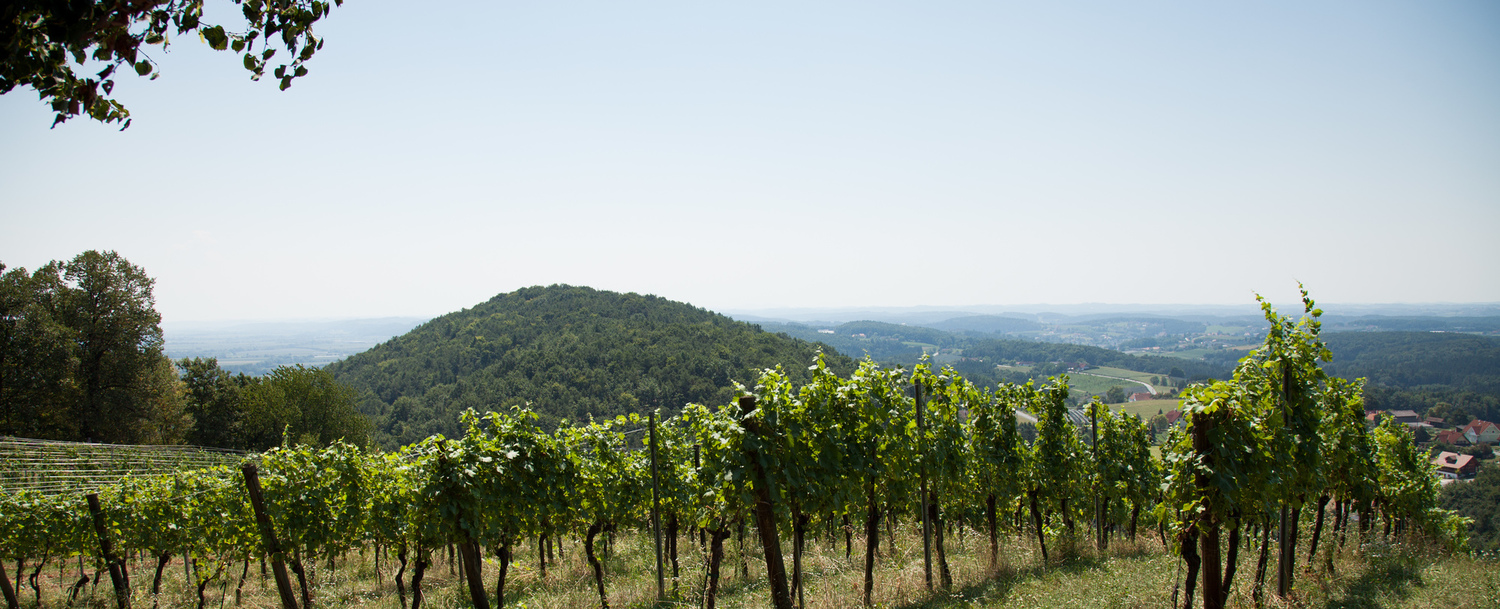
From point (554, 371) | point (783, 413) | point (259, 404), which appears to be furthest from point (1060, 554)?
point (554, 371)

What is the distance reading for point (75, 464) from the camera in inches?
497

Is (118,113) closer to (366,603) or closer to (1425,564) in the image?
(366,603)

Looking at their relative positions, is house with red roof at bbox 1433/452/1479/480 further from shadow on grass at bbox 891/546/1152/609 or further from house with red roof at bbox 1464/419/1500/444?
shadow on grass at bbox 891/546/1152/609

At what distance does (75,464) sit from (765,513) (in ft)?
52.3

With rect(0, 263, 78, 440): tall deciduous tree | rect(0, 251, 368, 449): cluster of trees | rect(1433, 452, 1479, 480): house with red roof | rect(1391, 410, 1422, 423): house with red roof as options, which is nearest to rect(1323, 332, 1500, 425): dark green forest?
rect(1391, 410, 1422, 423): house with red roof

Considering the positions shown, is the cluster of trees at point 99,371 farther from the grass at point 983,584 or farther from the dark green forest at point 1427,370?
the dark green forest at point 1427,370

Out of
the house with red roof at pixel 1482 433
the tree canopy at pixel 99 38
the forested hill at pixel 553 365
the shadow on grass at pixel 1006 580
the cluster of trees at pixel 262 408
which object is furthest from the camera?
the forested hill at pixel 553 365

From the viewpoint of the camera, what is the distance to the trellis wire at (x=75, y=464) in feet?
35.1

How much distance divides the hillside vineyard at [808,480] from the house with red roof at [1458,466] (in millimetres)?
43003

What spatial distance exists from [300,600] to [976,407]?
11.2m

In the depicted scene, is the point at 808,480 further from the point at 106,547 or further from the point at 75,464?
the point at 75,464

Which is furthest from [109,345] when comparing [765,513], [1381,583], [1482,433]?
[1482,433]

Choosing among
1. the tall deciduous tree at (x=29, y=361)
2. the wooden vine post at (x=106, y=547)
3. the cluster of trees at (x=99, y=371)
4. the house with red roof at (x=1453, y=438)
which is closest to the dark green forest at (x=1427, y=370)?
the house with red roof at (x=1453, y=438)

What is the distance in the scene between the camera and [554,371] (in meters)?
66.6
